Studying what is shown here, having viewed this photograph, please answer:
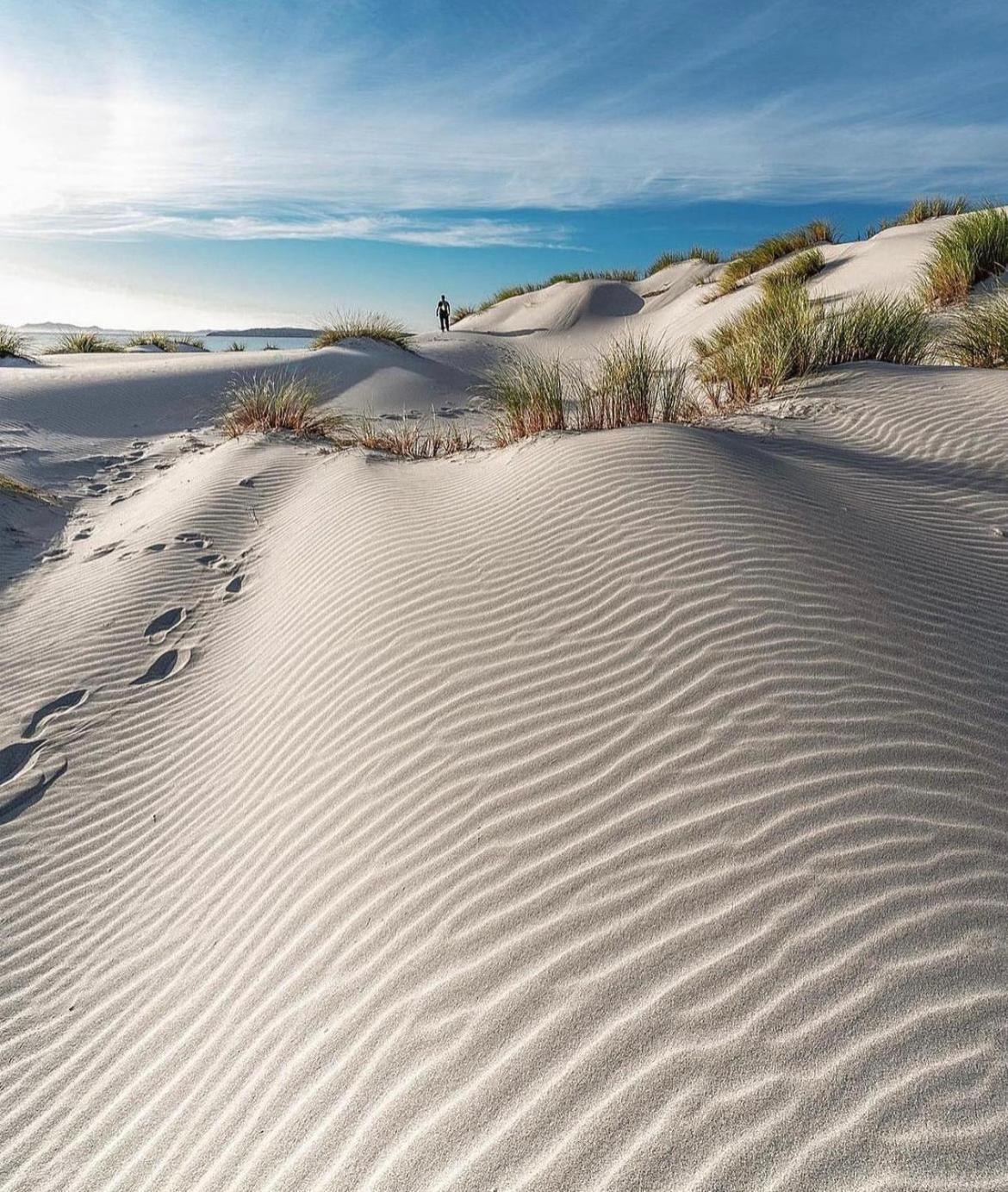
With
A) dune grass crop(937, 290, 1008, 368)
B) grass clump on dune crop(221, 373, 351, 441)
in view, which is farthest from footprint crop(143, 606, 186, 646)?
dune grass crop(937, 290, 1008, 368)

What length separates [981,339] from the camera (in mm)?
8703

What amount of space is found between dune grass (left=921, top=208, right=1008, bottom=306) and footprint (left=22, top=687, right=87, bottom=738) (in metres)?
12.9

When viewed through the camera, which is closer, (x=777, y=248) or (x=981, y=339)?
(x=981, y=339)

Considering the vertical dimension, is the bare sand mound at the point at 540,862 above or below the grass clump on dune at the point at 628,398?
below

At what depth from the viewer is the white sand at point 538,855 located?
5.13 ft

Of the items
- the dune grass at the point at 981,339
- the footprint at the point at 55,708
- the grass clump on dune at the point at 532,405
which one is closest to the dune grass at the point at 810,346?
the dune grass at the point at 981,339

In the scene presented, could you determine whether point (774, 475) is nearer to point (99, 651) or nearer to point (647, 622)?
point (647, 622)

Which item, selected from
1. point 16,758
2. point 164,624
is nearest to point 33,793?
point 16,758

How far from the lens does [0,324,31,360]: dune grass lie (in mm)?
14922

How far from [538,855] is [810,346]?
8000 millimetres

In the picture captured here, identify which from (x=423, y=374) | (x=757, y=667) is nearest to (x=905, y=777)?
(x=757, y=667)

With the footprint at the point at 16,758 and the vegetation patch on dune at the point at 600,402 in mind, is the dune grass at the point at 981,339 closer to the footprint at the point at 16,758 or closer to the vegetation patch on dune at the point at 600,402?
the vegetation patch on dune at the point at 600,402

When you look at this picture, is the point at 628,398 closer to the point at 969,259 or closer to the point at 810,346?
the point at 810,346

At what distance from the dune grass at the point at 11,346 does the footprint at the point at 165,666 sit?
1417 centimetres
